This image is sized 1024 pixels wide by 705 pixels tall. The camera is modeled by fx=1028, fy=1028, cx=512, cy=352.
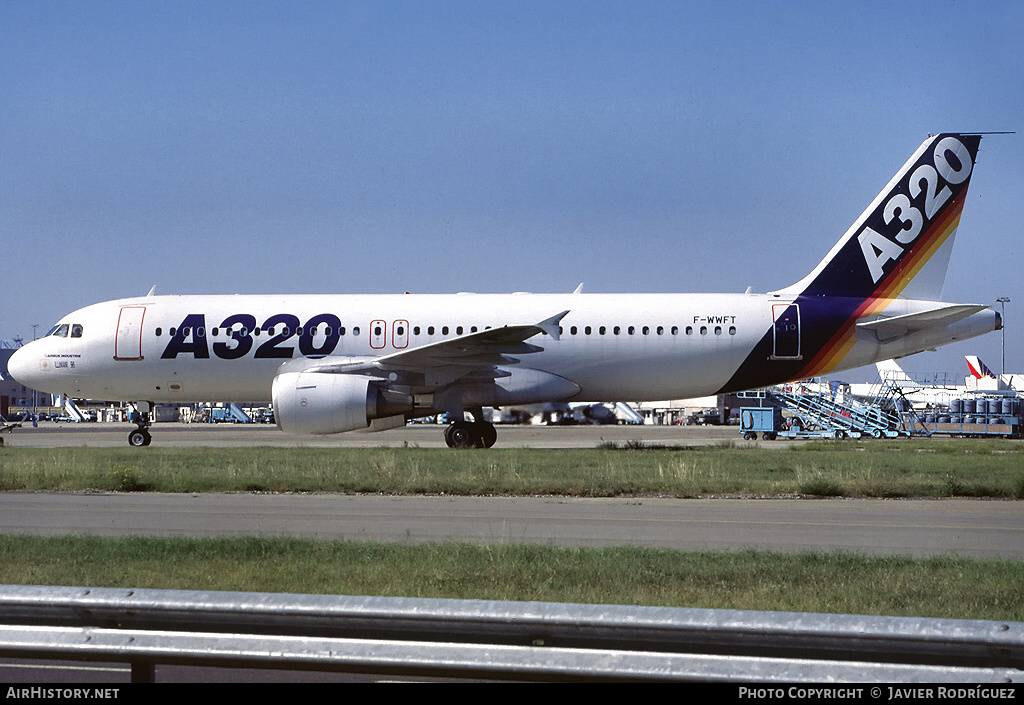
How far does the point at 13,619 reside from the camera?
4301 mm

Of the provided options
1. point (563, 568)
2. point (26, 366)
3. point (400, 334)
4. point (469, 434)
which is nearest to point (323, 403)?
point (400, 334)

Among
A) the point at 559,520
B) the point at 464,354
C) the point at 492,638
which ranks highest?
the point at 464,354

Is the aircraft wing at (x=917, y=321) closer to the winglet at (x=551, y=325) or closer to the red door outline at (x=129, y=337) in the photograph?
the winglet at (x=551, y=325)

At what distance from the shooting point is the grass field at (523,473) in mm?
16938

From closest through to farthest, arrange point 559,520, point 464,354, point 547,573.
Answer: point 547,573 → point 559,520 → point 464,354

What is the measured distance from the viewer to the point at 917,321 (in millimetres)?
24922

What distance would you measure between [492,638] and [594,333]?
21.8 metres

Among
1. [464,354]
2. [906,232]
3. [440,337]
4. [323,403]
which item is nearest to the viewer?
[323,403]

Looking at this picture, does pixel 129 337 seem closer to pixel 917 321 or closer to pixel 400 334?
pixel 400 334

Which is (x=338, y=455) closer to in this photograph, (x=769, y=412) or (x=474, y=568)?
(x=474, y=568)

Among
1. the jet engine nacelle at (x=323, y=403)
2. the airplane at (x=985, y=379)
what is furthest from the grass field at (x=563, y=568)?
the airplane at (x=985, y=379)

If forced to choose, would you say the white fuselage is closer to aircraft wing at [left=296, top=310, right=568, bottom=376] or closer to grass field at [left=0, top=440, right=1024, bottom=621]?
aircraft wing at [left=296, top=310, right=568, bottom=376]

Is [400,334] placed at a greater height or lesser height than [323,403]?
greater

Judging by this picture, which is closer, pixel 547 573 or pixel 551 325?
pixel 547 573
